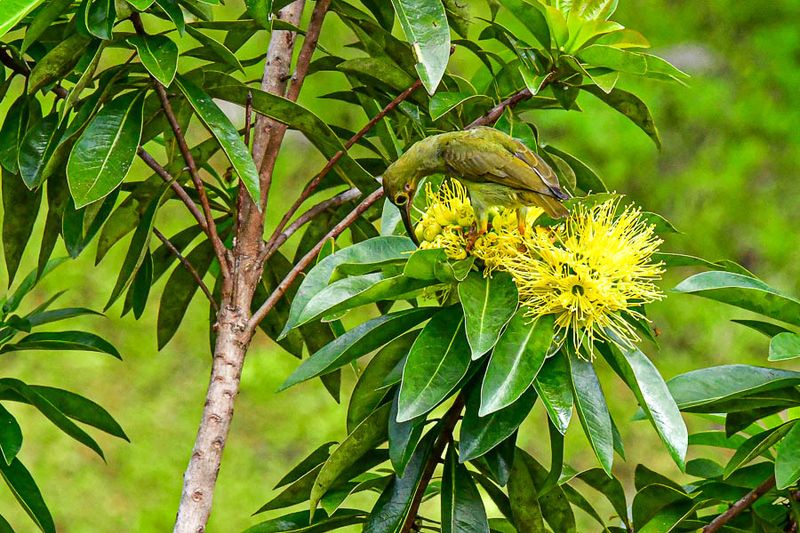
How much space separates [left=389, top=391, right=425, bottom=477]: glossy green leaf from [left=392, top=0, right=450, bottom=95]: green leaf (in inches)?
15.1

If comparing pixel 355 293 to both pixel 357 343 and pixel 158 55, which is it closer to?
pixel 357 343

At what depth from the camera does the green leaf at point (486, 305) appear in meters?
1.00

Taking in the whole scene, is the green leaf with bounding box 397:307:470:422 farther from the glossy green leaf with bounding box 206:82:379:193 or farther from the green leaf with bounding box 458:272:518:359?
the glossy green leaf with bounding box 206:82:379:193

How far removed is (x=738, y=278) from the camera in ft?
3.59

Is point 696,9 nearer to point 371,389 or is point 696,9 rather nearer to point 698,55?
point 698,55

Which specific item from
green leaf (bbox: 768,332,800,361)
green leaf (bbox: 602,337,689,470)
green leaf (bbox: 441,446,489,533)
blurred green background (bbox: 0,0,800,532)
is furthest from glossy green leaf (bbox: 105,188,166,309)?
blurred green background (bbox: 0,0,800,532)

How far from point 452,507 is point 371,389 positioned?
0.18 meters

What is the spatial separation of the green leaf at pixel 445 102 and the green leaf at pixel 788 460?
0.58 meters

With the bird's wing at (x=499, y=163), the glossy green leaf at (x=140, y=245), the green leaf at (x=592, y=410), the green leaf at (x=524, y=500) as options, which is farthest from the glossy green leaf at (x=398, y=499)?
the glossy green leaf at (x=140, y=245)

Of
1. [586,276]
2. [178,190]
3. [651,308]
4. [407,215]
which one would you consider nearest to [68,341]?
[178,190]

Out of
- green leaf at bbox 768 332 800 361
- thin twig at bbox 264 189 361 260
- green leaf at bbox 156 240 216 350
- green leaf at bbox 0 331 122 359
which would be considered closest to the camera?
green leaf at bbox 768 332 800 361

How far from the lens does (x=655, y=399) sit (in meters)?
1.03

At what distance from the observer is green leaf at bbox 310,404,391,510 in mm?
1137

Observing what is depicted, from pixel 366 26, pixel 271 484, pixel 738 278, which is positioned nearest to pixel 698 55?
pixel 271 484
